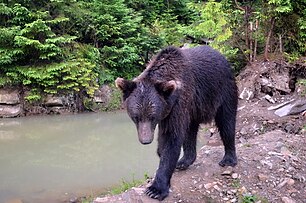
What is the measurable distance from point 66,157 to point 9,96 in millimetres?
5991

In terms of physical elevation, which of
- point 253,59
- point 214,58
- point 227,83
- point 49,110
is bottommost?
point 49,110

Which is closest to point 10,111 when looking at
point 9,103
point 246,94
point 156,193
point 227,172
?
point 9,103

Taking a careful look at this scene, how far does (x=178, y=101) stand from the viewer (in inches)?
158

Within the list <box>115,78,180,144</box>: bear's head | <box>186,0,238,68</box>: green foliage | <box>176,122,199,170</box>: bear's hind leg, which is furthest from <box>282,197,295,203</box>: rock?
<box>186,0,238,68</box>: green foliage

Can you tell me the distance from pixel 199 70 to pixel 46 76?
10950 millimetres

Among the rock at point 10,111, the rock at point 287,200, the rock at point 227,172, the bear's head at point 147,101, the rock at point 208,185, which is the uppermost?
the bear's head at point 147,101

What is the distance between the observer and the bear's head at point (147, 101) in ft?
12.0

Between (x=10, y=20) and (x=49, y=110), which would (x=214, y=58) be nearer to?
(x=49, y=110)

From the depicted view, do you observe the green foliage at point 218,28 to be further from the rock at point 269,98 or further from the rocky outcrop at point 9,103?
the rocky outcrop at point 9,103

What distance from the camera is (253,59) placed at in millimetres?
11578

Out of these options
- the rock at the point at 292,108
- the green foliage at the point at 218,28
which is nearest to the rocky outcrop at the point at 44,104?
the green foliage at the point at 218,28

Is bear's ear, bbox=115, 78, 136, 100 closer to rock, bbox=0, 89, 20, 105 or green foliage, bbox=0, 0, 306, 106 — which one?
green foliage, bbox=0, 0, 306, 106

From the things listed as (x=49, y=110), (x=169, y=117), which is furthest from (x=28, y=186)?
(x=49, y=110)

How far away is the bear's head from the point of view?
3652mm
